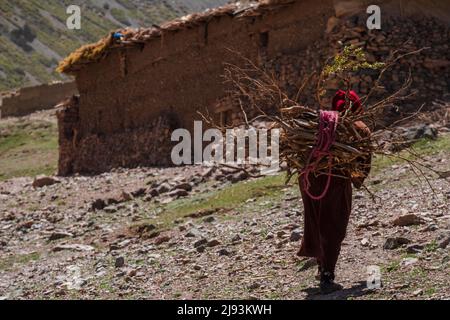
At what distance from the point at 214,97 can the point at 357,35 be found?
338 cm

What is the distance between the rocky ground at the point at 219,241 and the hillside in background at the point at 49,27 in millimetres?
40077

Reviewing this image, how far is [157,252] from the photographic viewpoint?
9.27m

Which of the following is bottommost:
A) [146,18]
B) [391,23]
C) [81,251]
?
[81,251]

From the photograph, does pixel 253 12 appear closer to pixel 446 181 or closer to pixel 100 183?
pixel 100 183

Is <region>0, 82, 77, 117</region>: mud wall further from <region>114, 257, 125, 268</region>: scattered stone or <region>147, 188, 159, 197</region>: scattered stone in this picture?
<region>114, 257, 125, 268</region>: scattered stone

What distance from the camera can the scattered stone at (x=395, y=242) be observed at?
24.0 ft

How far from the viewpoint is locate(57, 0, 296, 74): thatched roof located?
47.6 feet

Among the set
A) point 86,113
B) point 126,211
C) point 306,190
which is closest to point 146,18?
point 86,113

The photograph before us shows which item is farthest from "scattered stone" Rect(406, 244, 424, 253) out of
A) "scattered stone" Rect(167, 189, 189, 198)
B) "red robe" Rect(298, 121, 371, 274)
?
"scattered stone" Rect(167, 189, 189, 198)

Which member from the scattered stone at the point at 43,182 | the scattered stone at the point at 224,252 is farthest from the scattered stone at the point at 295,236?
the scattered stone at the point at 43,182

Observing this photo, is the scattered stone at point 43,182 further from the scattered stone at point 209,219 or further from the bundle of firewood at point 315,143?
the bundle of firewood at point 315,143

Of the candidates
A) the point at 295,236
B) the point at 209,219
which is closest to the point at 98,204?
the point at 209,219

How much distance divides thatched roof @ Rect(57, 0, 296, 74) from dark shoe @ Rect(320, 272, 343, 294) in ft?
26.7

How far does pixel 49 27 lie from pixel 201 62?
159ft
